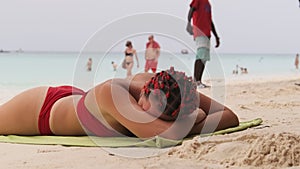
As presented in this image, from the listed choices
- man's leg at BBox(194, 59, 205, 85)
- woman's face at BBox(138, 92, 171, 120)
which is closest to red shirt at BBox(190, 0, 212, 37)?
man's leg at BBox(194, 59, 205, 85)

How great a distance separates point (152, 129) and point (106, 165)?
0.58m

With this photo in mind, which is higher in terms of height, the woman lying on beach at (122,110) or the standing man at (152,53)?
the standing man at (152,53)

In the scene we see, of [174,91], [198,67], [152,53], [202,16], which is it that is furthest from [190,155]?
[202,16]

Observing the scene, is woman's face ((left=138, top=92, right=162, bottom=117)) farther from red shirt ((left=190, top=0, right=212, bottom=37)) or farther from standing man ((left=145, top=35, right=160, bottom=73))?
red shirt ((left=190, top=0, right=212, bottom=37))

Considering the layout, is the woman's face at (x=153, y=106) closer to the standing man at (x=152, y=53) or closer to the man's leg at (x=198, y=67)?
the standing man at (x=152, y=53)

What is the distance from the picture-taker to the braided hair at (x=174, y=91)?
9.31ft

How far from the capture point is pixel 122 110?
2.83 m

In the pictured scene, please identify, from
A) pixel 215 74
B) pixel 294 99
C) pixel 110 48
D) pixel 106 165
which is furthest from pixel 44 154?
pixel 294 99

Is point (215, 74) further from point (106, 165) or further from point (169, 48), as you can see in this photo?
point (106, 165)

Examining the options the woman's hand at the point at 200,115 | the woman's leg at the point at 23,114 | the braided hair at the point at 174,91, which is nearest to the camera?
the braided hair at the point at 174,91

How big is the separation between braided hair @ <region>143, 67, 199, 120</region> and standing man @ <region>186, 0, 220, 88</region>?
4.52 m

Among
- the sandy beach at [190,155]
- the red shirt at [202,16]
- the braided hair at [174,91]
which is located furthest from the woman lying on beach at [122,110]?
the red shirt at [202,16]

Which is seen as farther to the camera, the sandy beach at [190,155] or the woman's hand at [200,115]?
the woman's hand at [200,115]

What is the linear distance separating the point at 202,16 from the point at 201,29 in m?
0.22
